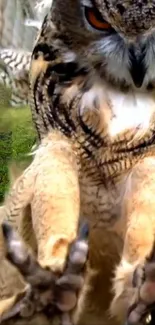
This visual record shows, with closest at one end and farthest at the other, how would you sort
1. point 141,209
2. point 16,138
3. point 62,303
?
1. point 62,303
2. point 141,209
3. point 16,138

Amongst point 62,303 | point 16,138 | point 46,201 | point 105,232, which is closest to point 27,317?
point 62,303

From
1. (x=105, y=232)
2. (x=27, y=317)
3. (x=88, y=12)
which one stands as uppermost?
(x=88, y=12)

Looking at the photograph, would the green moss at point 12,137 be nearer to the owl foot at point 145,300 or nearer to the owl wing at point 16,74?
the owl wing at point 16,74

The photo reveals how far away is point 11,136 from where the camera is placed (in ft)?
26.6

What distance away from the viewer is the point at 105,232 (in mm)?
4715

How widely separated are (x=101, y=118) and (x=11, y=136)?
3.50 m

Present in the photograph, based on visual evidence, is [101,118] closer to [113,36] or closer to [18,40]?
[113,36]

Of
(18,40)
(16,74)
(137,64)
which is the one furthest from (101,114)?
(18,40)

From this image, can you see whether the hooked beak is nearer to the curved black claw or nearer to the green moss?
the curved black claw

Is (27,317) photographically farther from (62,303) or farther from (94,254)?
(94,254)

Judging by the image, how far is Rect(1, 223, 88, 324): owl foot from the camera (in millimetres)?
3676

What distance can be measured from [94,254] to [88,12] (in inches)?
37.2

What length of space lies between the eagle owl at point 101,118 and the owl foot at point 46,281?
20.9 inches

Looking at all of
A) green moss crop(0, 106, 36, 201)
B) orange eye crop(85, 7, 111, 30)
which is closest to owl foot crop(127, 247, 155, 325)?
orange eye crop(85, 7, 111, 30)
